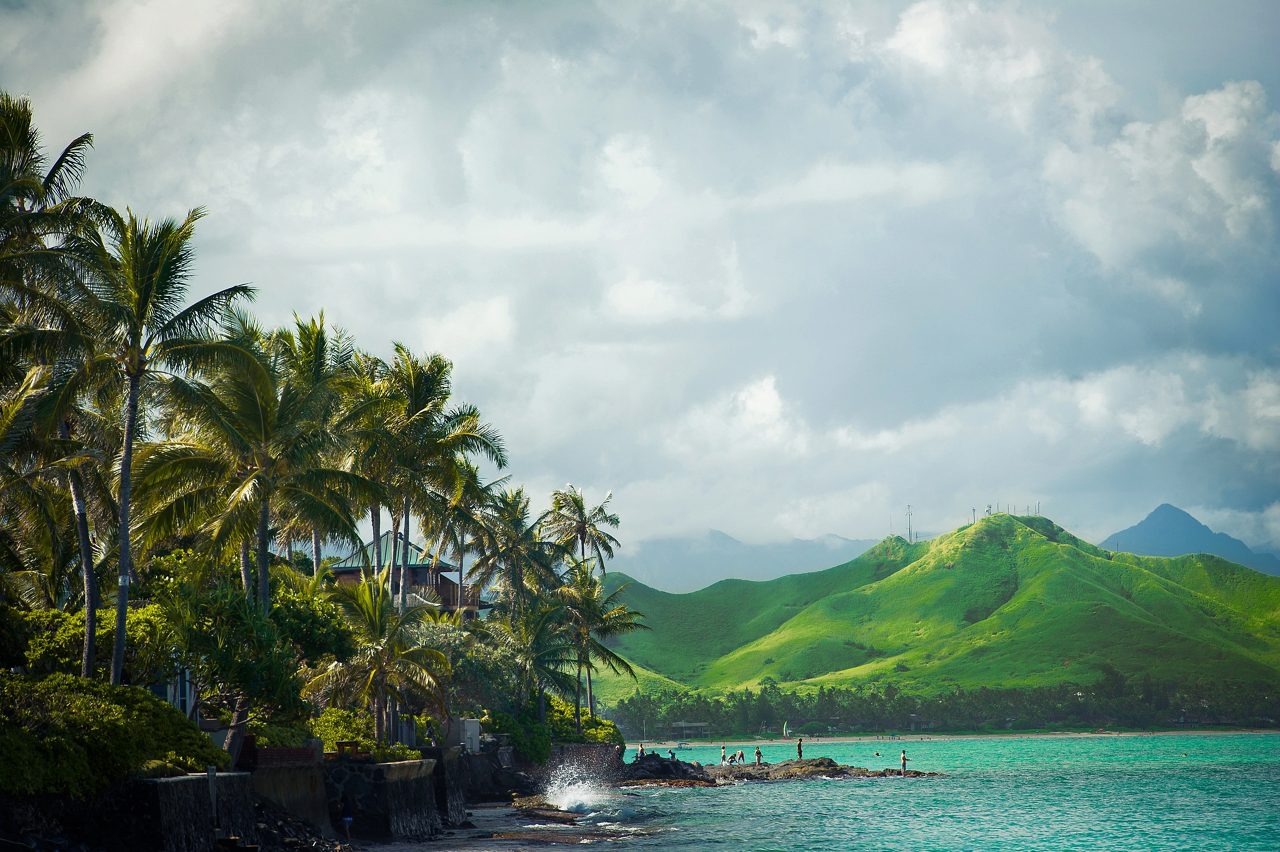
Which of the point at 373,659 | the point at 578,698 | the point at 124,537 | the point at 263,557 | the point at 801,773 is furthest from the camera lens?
the point at 801,773

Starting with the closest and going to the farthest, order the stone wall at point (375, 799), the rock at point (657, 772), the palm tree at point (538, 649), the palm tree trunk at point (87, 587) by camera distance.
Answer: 1. the palm tree trunk at point (87, 587)
2. the stone wall at point (375, 799)
3. the palm tree at point (538, 649)
4. the rock at point (657, 772)

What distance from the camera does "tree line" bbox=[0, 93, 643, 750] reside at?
2952 centimetres

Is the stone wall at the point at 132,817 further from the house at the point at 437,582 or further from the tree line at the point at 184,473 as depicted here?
the house at the point at 437,582

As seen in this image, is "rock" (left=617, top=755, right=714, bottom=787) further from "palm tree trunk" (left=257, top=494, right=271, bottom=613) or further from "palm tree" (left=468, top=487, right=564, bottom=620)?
"palm tree trunk" (left=257, top=494, right=271, bottom=613)

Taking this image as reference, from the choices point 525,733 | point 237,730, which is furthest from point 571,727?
point 237,730

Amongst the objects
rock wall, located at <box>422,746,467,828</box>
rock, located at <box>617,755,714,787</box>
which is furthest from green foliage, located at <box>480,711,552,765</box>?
rock, located at <box>617,755,714,787</box>

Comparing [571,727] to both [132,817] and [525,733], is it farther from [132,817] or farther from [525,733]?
[132,817]

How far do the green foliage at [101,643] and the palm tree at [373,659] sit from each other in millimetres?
9322

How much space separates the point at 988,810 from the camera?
207 ft

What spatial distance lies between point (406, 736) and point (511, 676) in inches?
690

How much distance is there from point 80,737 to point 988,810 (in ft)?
168

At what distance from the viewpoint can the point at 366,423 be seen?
1802 inches

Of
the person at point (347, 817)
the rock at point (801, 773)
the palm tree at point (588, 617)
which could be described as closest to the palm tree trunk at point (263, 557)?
the person at point (347, 817)

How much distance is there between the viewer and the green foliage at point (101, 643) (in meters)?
31.0
